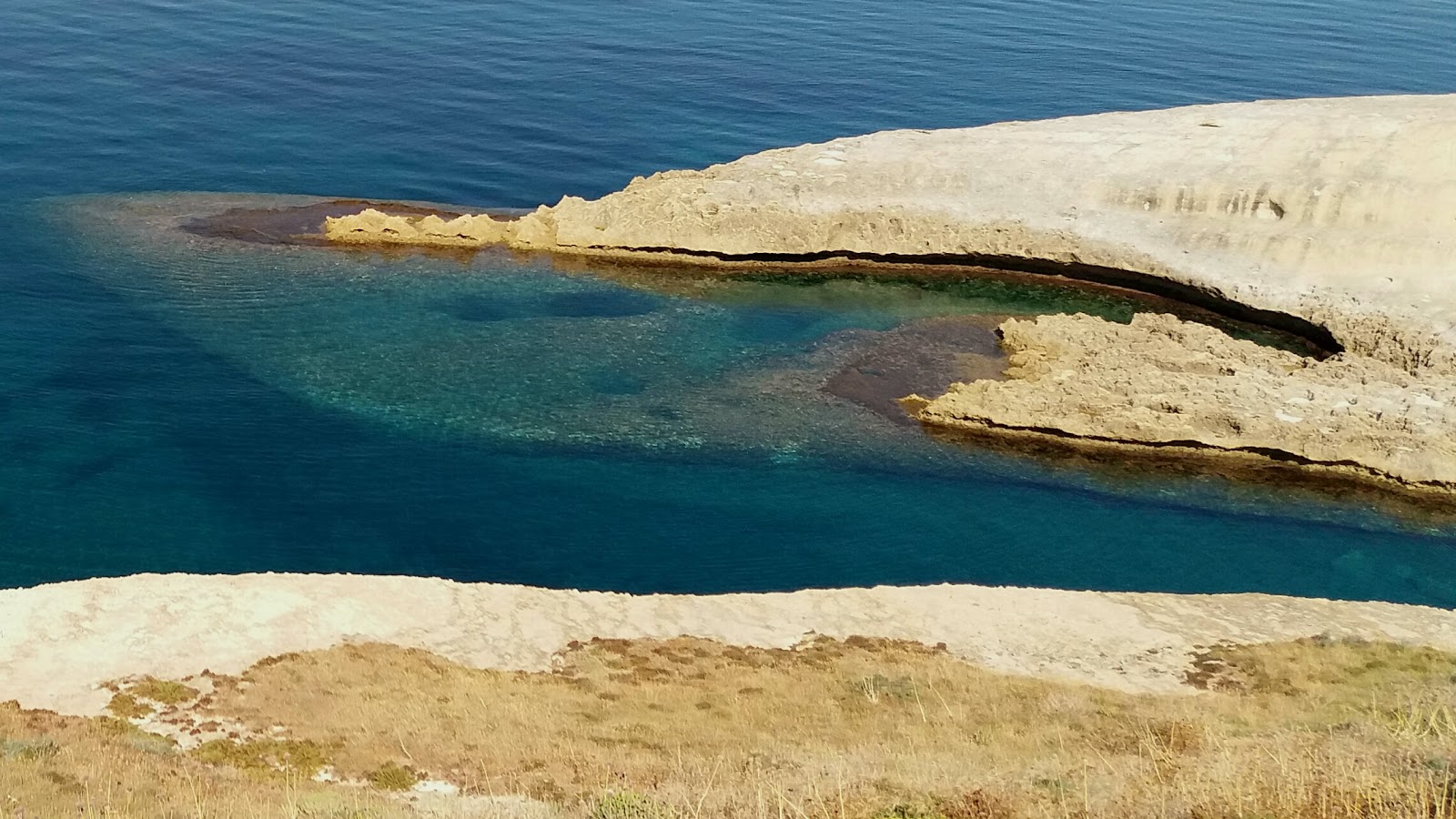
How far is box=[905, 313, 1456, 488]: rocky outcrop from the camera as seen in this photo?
43.9 metres

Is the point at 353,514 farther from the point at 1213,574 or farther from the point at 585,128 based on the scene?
the point at 585,128

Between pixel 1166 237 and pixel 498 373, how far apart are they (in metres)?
30.8

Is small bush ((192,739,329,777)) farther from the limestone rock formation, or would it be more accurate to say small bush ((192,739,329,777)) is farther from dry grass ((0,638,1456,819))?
the limestone rock formation

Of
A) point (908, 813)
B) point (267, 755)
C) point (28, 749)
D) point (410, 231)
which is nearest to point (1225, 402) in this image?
point (908, 813)

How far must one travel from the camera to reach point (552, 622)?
3272 cm

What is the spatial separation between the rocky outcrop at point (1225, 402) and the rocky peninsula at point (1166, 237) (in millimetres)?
82

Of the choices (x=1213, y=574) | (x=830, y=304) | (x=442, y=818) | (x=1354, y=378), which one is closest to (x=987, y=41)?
(x=830, y=304)

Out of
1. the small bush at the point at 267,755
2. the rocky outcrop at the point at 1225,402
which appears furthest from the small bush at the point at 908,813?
the rocky outcrop at the point at 1225,402

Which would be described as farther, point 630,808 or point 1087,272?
point 1087,272

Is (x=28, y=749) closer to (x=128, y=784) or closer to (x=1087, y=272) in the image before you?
(x=128, y=784)

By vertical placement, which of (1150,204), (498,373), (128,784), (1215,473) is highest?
(1150,204)

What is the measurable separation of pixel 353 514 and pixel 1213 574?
25796 millimetres

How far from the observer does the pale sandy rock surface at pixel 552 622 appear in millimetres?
29531

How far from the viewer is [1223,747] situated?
22.1 metres
